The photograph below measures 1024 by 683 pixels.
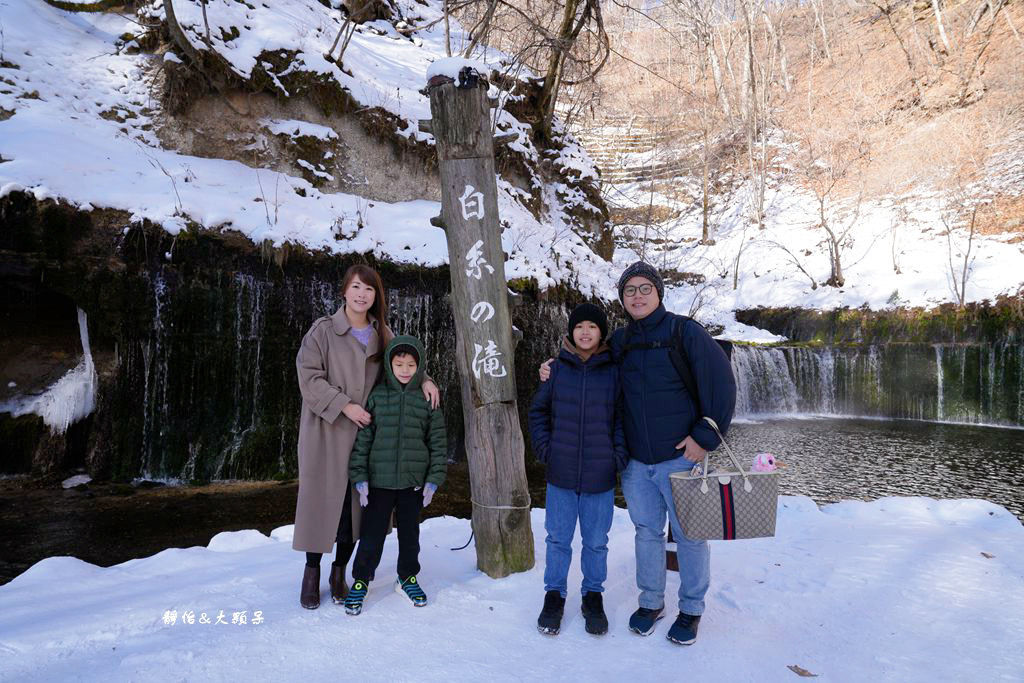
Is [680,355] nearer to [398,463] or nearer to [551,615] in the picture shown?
[551,615]

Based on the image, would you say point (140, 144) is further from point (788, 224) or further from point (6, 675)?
point (788, 224)

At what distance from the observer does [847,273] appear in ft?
58.7

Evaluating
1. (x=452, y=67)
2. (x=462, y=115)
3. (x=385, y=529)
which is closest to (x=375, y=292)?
(x=462, y=115)

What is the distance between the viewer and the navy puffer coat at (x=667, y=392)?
257cm

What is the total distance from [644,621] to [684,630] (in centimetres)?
19

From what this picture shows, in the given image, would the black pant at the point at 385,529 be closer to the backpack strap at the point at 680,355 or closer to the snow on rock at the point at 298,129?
the backpack strap at the point at 680,355

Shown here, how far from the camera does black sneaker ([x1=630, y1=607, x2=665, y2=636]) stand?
2.63 m

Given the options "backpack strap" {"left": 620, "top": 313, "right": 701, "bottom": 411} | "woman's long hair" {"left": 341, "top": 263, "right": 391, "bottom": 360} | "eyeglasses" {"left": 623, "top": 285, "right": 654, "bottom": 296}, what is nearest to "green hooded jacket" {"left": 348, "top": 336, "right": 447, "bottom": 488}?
"woman's long hair" {"left": 341, "top": 263, "right": 391, "bottom": 360}

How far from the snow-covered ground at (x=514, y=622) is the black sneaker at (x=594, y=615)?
5 centimetres

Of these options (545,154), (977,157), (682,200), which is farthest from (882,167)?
(545,154)

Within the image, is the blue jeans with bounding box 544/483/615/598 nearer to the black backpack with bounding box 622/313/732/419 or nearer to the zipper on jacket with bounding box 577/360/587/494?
the zipper on jacket with bounding box 577/360/587/494

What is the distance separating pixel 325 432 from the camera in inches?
115

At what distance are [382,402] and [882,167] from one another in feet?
78.8

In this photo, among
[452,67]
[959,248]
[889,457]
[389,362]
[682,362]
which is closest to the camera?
[682,362]
